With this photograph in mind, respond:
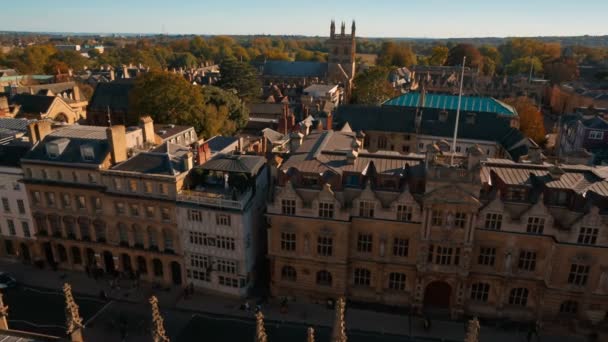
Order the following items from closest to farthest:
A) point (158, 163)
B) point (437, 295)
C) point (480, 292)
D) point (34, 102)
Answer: point (480, 292), point (437, 295), point (158, 163), point (34, 102)

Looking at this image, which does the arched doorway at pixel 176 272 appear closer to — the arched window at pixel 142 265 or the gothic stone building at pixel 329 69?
the arched window at pixel 142 265

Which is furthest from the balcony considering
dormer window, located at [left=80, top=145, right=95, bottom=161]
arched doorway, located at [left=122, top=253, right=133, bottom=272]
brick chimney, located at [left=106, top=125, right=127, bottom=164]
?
dormer window, located at [left=80, top=145, right=95, bottom=161]

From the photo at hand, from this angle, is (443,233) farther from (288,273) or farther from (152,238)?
(152,238)

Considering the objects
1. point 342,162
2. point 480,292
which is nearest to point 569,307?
point 480,292

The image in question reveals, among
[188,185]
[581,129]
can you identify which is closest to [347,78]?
[581,129]

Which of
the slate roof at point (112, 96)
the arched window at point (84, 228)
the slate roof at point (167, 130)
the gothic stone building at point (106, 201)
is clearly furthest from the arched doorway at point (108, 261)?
the slate roof at point (112, 96)

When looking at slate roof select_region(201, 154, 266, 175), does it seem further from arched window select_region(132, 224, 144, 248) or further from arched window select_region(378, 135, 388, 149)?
arched window select_region(378, 135, 388, 149)
